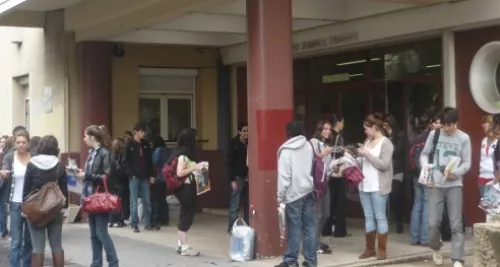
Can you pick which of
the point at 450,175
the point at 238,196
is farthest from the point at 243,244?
the point at 450,175

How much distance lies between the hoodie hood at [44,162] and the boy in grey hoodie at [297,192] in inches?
98.3

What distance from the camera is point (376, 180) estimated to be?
9.34 metres

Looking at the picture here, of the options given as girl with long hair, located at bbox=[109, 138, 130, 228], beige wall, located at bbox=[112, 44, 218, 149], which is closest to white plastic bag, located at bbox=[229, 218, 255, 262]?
girl with long hair, located at bbox=[109, 138, 130, 228]

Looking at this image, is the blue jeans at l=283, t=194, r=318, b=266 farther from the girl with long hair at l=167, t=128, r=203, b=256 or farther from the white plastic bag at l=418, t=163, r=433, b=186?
the girl with long hair at l=167, t=128, r=203, b=256

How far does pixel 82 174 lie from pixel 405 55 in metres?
6.20

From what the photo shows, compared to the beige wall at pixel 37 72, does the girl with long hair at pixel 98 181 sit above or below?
below

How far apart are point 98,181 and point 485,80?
590 cm

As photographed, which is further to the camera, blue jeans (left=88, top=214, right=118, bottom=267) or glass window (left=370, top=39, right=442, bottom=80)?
glass window (left=370, top=39, right=442, bottom=80)

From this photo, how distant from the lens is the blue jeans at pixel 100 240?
27.2 ft

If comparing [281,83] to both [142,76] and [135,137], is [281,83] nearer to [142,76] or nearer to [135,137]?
[135,137]

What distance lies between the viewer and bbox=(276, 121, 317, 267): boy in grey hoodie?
8.68 m

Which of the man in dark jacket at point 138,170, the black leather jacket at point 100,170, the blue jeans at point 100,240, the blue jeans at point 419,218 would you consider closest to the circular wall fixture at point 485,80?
the blue jeans at point 419,218

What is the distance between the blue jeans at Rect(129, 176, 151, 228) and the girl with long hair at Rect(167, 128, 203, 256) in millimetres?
2678

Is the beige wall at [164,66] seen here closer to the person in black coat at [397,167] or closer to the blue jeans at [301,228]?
the person in black coat at [397,167]
